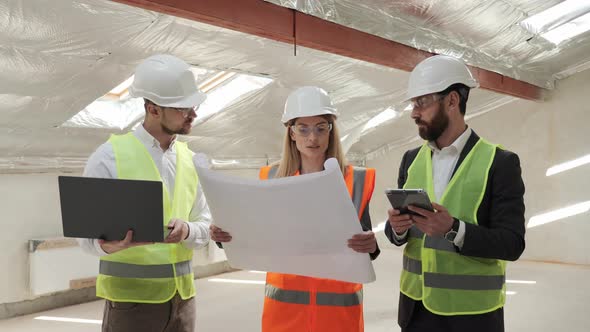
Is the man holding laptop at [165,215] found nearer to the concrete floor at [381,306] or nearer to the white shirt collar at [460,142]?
the white shirt collar at [460,142]

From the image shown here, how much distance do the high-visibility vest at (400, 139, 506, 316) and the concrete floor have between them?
8.33ft

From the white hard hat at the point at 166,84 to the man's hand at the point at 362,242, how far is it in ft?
2.58

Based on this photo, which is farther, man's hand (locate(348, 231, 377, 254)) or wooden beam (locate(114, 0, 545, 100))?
wooden beam (locate(114, 0, 545, 100))

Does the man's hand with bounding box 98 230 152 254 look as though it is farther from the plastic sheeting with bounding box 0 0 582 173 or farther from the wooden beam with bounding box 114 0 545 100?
the plastic sheeting with bounding box 0 0 582 173

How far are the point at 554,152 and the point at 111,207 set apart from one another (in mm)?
7346

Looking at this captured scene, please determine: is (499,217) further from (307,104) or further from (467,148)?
(307,104)

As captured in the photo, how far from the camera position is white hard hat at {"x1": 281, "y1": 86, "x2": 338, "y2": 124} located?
6.07 ft

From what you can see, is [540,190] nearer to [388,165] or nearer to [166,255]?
[388,165]

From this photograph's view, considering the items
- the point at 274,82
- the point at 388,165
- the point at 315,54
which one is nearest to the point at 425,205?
the point at 315,54

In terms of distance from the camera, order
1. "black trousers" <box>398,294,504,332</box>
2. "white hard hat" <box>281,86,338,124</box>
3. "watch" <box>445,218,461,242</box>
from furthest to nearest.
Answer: "white hard hat" <box>281,86,338,124</box> < "black trousers" <box>398,294,504,332</box> < "watch" <box>445,218,461,242</box>

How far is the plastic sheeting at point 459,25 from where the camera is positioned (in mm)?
3770

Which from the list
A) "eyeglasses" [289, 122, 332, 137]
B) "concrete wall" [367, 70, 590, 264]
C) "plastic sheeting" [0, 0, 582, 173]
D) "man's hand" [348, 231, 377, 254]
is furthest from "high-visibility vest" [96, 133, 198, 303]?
"concrete wall" [367, 70, 590, 264]

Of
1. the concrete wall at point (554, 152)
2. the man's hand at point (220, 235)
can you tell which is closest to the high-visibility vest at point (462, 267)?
the man's hand at point (220, 235)

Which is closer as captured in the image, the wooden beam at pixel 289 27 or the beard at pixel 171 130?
the beard at pixel 171 130
